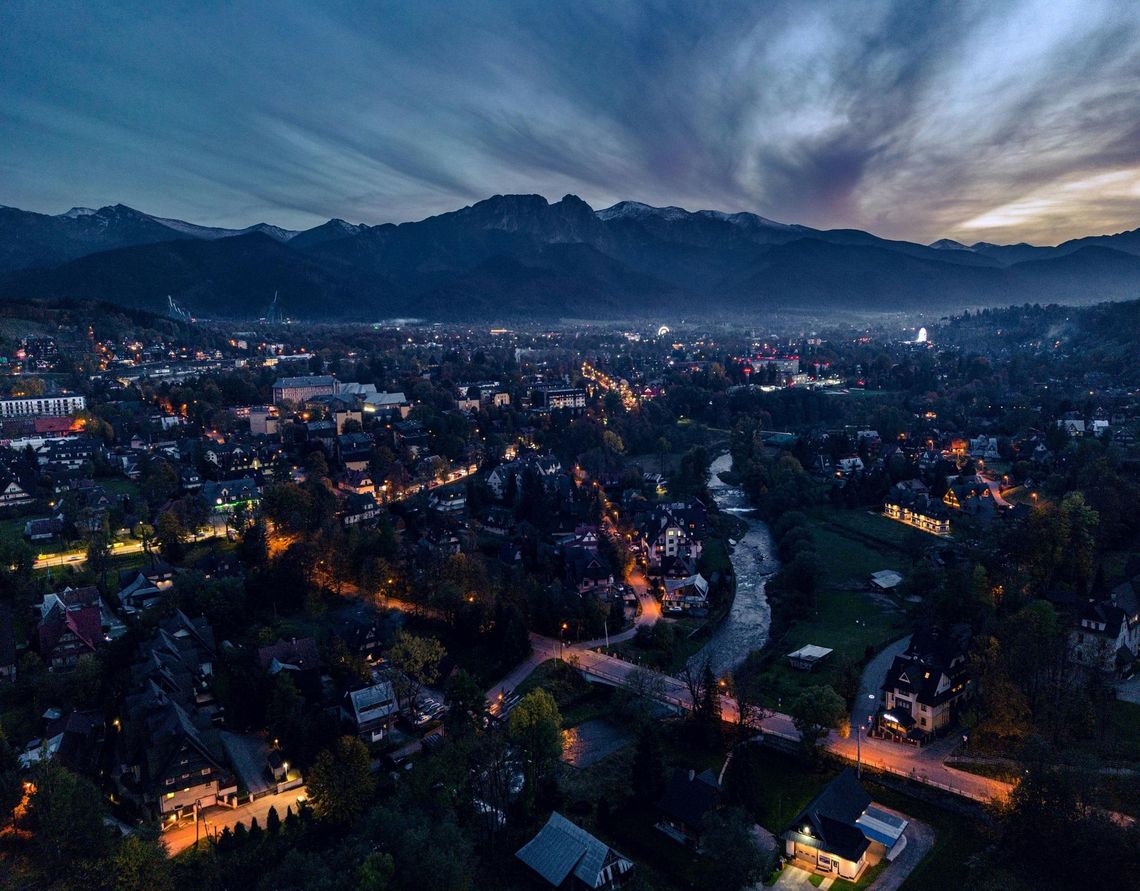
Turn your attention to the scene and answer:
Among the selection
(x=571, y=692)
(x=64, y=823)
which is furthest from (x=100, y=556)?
(x=571, y=692)

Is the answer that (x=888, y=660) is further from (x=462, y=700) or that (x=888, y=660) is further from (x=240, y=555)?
(x=240, y=555)

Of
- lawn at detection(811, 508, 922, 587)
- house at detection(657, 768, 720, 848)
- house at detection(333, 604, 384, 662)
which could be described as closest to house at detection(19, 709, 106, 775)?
house at detection(333, 604, 384, 662)

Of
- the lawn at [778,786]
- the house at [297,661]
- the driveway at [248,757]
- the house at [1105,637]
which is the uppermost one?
the house at [1105,637]

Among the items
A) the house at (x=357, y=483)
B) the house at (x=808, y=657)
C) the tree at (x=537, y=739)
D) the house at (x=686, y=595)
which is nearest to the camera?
the tree at (x=537, y=739)

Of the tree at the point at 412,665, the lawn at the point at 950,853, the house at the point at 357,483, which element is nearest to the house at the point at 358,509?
the house at the point at 357,483

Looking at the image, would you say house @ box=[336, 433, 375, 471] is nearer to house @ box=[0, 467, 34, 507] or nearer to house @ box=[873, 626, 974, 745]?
house @ box=[0, 467, 34, 507]

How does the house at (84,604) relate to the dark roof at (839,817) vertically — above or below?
below

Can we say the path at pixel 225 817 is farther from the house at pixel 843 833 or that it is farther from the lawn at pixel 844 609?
the lawn at pixel 844 609
